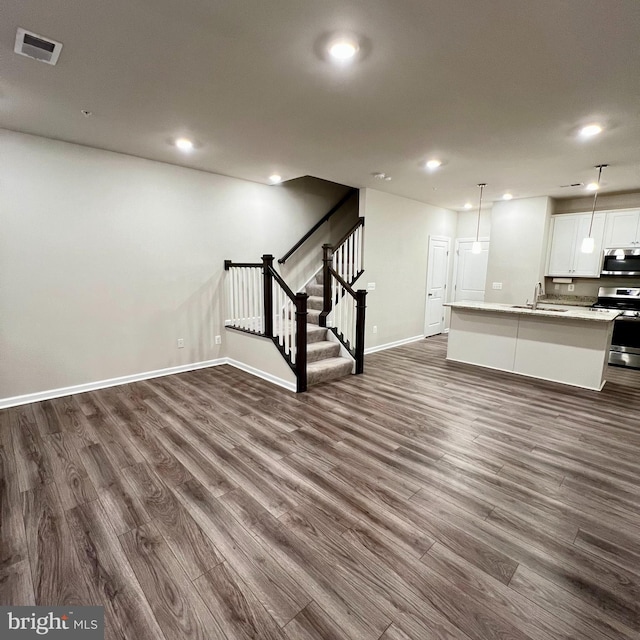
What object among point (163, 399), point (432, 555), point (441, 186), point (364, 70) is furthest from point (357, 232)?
point (432, 555)

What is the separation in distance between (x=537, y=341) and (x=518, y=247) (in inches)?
87.8

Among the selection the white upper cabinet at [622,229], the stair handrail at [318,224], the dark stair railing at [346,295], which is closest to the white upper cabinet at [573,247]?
the white upper cabinet at [622,229]

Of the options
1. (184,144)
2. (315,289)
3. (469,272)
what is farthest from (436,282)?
(184,144)

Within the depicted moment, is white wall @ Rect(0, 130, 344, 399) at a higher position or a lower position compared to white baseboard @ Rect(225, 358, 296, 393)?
higher

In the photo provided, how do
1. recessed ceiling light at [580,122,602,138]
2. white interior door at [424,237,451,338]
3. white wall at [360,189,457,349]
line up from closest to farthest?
recessed ceiling light at [580,122,602,138] → white wall at [360,189,457,349] → white interior door at [424,237,451,338]

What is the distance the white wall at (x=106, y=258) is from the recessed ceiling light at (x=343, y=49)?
3107 mm

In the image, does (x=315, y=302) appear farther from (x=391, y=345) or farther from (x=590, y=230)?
(x=590, y=230)

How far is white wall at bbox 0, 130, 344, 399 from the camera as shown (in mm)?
3465

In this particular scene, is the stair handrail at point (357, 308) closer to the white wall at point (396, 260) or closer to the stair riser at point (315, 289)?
the stair riser at point (315, 289)

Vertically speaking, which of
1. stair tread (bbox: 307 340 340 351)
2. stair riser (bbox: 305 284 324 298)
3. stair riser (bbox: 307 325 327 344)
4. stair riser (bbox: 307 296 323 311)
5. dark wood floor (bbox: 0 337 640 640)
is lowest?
dark wood floor (bbox: 0 337 640 640)

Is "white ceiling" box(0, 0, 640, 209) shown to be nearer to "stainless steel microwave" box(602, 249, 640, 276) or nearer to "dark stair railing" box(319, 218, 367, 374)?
"dark stair railing" box(319, 218, 367, 374)

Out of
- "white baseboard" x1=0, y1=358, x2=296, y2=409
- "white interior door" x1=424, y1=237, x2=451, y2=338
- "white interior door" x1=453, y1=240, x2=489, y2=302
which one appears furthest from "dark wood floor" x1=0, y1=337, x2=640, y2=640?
"white interior door" x1=453, y1=240, x2=489, y2=302

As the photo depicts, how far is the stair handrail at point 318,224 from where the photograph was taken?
5.75 m

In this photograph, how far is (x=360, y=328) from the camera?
15.9 ft
